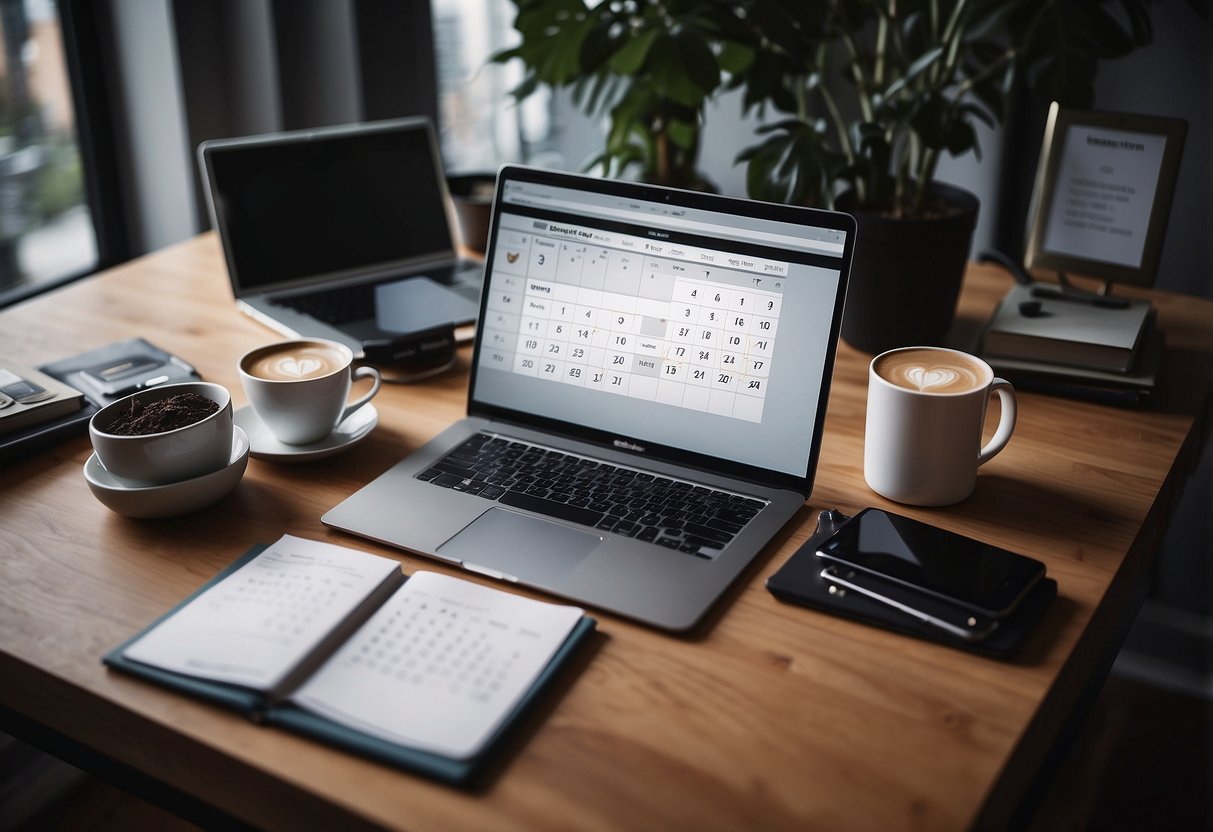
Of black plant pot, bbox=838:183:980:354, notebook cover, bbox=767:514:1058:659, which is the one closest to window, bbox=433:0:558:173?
black plant pot, bbox=838:183:980:354

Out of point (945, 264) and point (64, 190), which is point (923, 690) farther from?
point (64, 190)

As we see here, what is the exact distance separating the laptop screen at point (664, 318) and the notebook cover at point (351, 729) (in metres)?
0.28

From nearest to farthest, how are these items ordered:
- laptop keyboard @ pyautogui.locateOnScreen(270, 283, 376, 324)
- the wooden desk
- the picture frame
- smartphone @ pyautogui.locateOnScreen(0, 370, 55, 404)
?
the wooden desk → smartphone @ pyautogui.locateOnScreen(0, 370, 55, 404) → the picture frame → laptop keyboard @ pyautogui.locateOnScreen(270, 283, 376, 324)

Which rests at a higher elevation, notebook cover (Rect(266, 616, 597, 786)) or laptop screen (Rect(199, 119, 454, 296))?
laptop screen (Rect(199, 119, 454, 296))

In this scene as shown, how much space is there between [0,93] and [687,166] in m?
1.15

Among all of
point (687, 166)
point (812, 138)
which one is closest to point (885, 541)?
point (812, 138)

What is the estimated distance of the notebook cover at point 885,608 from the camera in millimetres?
792

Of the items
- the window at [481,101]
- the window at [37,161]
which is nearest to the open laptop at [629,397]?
the window at [37,161]

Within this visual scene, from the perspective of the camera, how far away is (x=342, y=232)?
1.51 m

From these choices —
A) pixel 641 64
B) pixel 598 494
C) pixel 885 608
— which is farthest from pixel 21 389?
pixel 885 608

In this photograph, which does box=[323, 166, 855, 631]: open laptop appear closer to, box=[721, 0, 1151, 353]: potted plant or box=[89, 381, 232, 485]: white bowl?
box=[89, 381, 232, 485]: white bowl

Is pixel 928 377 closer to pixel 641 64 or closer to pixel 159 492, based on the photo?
pixel 641 64

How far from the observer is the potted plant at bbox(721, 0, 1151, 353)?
1200 millimetres

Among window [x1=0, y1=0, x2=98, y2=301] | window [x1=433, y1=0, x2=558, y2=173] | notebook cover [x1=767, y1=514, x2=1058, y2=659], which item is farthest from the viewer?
window [x1=433, y1=0, x2=558, y2=173]
